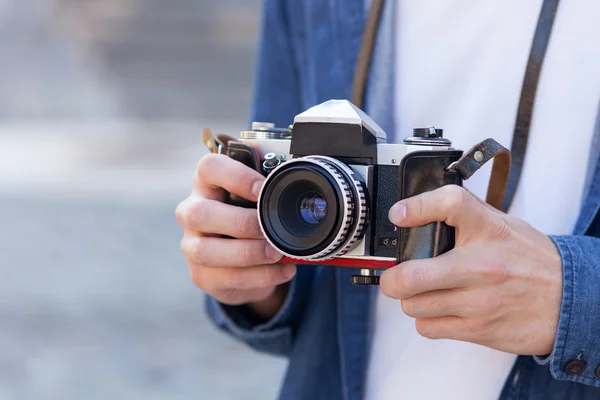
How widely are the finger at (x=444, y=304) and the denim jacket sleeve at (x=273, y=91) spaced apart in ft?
1.21

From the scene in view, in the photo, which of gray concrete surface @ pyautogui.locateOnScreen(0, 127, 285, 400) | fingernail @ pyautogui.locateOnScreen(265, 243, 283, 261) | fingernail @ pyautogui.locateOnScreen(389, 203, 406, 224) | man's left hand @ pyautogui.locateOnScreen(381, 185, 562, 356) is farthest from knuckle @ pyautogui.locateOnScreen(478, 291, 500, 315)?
gray concrete surface @ pyautogui.locateOnScreen(0, 127, 285, 400)

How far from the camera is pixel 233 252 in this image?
0.98 metres

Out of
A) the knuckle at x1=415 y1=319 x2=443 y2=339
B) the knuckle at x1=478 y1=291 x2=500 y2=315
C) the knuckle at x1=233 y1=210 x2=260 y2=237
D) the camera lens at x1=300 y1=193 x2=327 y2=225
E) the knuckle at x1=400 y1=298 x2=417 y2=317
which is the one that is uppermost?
the camera lens at x1=300 y1=193 x2=327 y2=225

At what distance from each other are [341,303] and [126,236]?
130 inches

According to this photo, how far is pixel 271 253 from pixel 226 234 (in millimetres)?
59

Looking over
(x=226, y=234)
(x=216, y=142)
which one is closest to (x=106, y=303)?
(x=216, y=142)

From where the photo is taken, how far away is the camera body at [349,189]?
0.91 m

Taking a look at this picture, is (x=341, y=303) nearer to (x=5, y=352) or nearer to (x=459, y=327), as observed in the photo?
(x=459, y=327)

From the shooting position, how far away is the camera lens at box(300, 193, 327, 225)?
953 mm

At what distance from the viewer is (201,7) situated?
1059 centimetres

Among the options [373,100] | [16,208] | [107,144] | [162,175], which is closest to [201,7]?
[107,144]

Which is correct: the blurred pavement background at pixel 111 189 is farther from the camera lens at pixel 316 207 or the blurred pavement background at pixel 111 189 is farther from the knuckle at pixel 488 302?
the knuckle at pixel 488 302

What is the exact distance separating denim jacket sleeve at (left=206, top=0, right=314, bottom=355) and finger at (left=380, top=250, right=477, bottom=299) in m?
0.38

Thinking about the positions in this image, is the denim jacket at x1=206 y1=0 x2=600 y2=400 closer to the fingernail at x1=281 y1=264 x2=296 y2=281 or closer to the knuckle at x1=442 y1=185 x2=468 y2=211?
the fingernail at x1=281 y1=264 x2=296 y2=281
